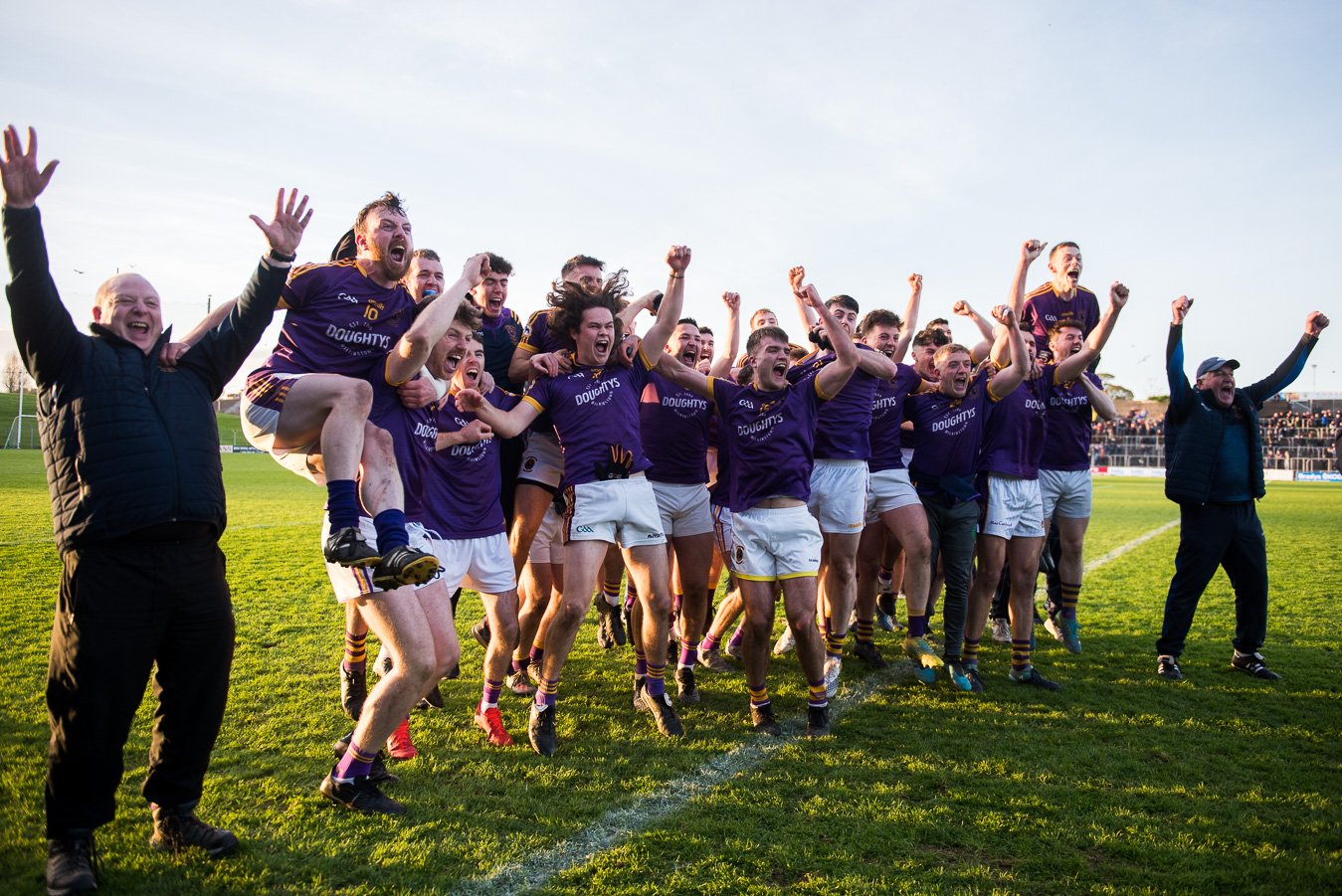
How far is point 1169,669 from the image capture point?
6.47 metres

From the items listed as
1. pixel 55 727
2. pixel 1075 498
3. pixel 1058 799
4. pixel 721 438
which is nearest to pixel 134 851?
pixel 55 727

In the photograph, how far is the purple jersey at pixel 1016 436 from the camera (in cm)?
659

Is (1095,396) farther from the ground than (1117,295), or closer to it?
closer to it

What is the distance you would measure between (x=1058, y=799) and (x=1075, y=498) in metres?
3.97

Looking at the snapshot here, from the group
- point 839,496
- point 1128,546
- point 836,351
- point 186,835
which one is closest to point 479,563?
point 186,835

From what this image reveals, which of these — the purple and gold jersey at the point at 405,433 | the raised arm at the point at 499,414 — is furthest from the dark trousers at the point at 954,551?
the purple and gold jersey at the point at 405,433

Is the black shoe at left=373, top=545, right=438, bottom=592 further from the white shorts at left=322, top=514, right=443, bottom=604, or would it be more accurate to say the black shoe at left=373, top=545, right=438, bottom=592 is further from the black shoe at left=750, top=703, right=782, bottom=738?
the black shoe at left=750, top=703, right=782, bottom=738

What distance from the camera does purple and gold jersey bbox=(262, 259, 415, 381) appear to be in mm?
4445

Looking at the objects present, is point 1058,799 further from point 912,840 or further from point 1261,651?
point 1261,651

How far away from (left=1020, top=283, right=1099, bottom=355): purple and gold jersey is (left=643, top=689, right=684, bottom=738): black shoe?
4859 mm

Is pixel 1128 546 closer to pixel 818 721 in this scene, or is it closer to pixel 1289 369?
pixel 1289 369

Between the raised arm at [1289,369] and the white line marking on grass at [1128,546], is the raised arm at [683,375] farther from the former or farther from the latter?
the white line marking on grass at [1128,546]

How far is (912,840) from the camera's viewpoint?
3.62 meters

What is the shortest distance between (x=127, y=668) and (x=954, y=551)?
5.31 meters
